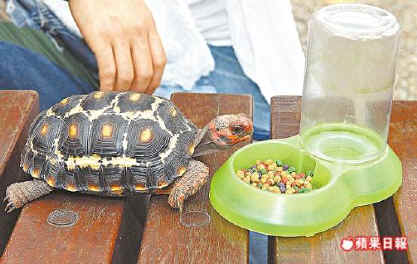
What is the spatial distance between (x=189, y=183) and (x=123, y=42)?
0.54 m

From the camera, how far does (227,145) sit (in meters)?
1.65

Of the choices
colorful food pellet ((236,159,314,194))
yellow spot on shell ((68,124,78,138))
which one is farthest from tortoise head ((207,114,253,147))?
yellow spot on shell ((68,124,78,138))

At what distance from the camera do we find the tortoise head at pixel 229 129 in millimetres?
1604

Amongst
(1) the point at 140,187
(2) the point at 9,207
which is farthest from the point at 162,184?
(2) the point at 9,207

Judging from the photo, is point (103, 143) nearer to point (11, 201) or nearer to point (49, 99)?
point (11, 201)

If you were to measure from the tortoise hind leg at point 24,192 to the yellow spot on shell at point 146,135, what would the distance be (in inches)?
9.8

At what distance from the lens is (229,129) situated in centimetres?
162

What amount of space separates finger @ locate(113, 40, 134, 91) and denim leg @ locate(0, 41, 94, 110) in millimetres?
500

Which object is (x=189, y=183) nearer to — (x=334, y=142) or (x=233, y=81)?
(x=334, y=142)

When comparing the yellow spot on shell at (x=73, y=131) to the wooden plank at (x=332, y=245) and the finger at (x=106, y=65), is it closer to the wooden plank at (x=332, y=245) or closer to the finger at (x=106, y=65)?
the finger at (x=106, y=65)

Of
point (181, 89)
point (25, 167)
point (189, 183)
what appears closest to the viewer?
point (189, 183)

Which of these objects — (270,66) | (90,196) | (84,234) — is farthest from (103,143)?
(270,66)

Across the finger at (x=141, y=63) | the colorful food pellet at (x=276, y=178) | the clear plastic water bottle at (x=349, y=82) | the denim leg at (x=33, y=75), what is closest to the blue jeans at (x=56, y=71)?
the denim leg at (x=33, y=75)

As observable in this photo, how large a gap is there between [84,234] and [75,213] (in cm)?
8
